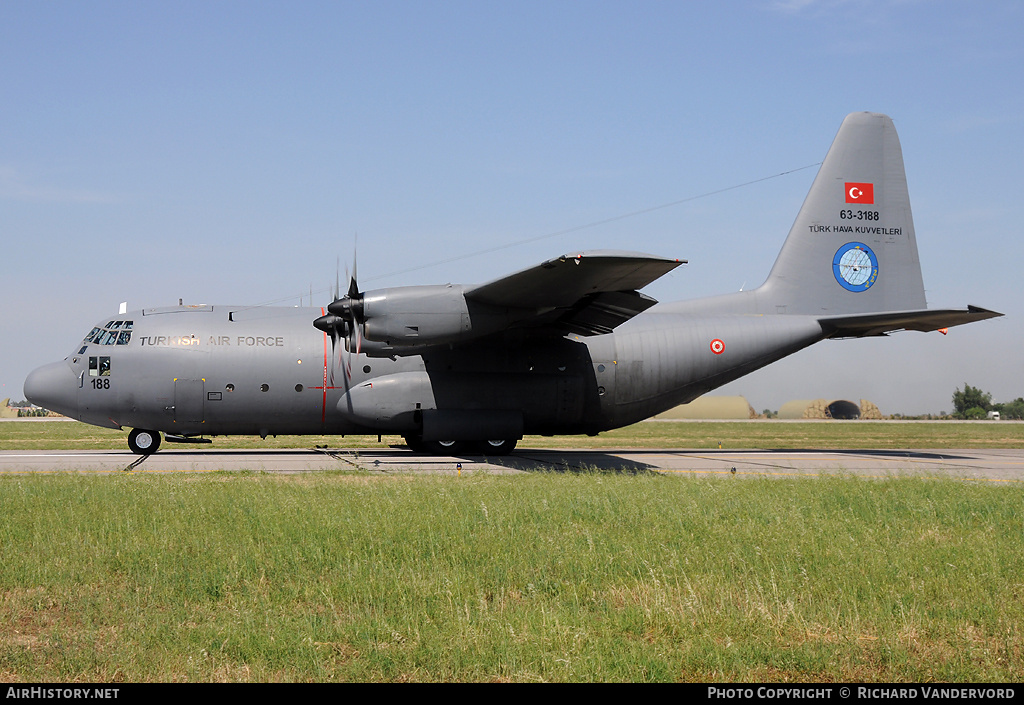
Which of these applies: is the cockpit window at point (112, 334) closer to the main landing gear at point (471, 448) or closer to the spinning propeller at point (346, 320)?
the spinning propeller at point (346, 320)

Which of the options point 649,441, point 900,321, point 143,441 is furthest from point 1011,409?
point 143,441

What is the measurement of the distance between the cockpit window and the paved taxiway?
3.09 meters

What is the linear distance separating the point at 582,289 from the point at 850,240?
11.5m

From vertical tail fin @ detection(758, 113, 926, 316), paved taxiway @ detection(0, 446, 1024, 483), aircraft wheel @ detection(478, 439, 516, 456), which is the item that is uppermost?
vertical tail fin @ detection(758, 113, 926, 316)

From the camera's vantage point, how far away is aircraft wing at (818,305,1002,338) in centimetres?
2223

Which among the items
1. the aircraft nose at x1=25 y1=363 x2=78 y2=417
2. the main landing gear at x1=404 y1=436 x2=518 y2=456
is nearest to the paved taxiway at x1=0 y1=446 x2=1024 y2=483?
the main landing gear at x1=404 y1=436 x2=518 y2=456

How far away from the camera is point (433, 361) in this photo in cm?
2200

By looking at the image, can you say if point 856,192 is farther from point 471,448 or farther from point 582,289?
point 471,448

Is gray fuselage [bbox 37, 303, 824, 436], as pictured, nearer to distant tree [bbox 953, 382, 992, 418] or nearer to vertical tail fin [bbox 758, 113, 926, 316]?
vertical tail fin [bbox 758, 113, 926, 316]

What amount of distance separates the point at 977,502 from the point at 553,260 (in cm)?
864

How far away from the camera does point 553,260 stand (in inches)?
656

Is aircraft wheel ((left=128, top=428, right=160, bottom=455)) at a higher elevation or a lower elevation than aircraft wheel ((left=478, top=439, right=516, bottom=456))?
higher

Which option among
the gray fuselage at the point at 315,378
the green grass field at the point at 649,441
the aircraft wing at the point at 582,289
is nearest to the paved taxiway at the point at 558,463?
the gray fuselage at the point at 315,378
